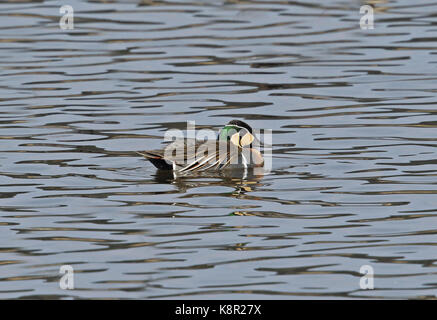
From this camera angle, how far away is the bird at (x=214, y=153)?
12.8 meters

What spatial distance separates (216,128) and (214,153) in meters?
1.66

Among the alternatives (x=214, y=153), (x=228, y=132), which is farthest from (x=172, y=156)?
(x=228, y=132)

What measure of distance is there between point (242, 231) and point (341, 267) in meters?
1.29

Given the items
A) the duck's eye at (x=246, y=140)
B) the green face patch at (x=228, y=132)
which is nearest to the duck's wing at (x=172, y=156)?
the green face patch at (x=228, y=132)

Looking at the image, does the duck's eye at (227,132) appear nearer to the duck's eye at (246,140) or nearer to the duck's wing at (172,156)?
the duck's eye at (246,140)

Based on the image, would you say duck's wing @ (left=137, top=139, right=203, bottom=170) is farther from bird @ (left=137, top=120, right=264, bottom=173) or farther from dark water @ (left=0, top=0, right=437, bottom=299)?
dark water @ (left=0, top=0, right=437, bottom=299)

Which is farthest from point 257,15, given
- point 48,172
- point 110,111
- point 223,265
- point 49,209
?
point 223,265

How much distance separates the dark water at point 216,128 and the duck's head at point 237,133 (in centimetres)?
45

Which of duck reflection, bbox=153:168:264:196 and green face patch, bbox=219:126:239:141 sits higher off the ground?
green face patch, bbox=219:126:239:141

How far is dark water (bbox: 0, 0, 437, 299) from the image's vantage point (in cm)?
941

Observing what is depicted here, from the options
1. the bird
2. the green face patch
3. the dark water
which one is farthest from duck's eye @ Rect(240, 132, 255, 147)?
the dark water

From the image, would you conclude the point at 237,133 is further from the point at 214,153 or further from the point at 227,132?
the point at 214,153

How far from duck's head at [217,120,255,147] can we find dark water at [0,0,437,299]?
0.45 metres

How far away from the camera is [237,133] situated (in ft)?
44.2
